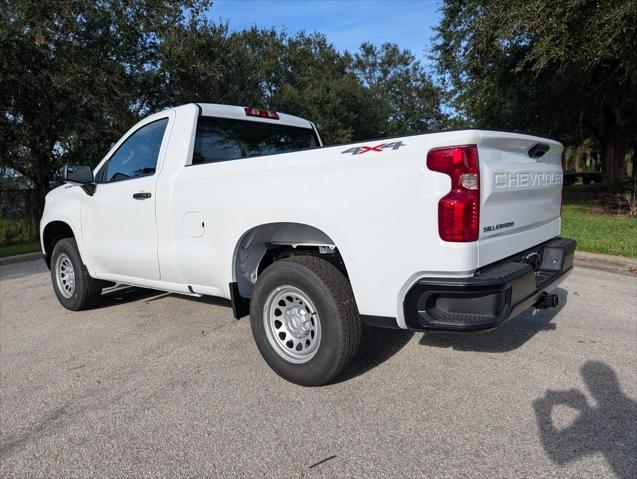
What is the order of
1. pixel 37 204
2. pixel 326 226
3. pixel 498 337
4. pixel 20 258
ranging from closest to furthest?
pixel 326 226, pixel 498 337, pixel 20 258, pixel 37 204

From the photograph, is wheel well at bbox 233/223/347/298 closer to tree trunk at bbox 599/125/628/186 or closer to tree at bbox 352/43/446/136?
tree trunk at bbox 599/125/628/186

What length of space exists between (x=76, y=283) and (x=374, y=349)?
3482mm

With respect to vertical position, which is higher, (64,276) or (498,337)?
(64,276)

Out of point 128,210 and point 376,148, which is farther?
point 128,210

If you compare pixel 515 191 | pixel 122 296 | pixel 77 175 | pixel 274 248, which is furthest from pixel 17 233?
pixel 515 191

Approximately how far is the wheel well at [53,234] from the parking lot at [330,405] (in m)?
1.39

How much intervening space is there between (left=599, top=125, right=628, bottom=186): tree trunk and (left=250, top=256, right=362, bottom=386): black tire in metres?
23.0

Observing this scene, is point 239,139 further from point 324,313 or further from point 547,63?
point 547,63

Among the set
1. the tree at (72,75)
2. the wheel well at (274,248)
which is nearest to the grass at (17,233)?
the tree at (72,75)

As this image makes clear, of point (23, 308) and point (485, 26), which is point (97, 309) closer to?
point (23, 308)

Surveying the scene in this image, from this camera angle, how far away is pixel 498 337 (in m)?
4.16

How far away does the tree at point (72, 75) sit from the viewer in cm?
1194

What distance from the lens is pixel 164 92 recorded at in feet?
47.5

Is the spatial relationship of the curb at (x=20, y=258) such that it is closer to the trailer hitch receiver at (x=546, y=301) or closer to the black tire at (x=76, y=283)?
the black tire at (x=76, y=283)
